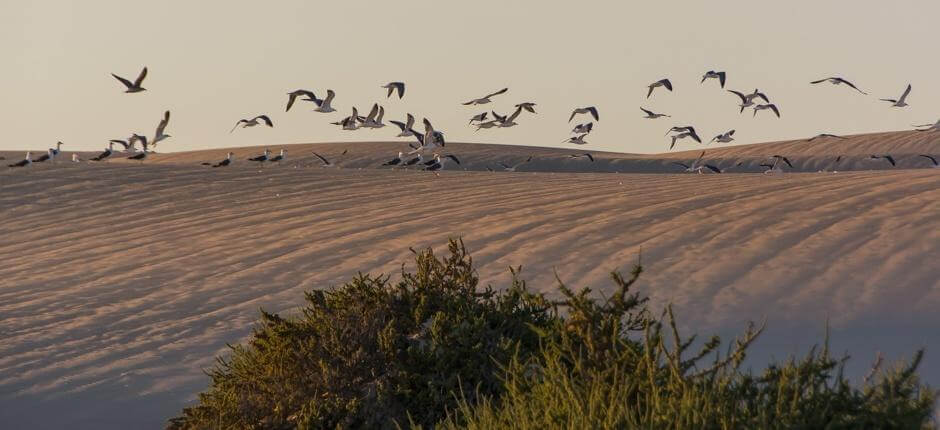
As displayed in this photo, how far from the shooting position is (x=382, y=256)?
1833 cm

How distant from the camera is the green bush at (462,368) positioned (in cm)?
550

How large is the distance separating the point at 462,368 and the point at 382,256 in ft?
35.9

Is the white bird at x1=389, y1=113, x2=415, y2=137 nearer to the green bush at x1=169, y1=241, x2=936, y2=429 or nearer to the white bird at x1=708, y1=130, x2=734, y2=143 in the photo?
the white bird at x1=708, y1=130, x2=734, y2=143

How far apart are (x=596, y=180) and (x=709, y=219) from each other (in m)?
10.6

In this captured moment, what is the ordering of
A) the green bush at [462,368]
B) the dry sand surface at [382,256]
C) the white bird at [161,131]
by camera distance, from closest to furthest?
the green bush at [462,368] < the dry sand surface at [382,256] < the white bird at [161,131]

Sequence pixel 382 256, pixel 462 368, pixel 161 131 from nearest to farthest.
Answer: pixel 462 368
pixel 382 256
pixel 161 131

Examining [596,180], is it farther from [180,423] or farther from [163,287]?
[180,423]

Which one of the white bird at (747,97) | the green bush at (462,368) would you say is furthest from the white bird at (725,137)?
the green bush at (462,368)

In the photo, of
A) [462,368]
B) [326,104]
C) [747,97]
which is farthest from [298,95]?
[462,368]

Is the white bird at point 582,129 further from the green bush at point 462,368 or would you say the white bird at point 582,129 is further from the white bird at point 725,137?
the green bush at point 462,368

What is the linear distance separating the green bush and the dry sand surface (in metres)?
4.03

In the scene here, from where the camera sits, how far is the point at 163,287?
17.2m

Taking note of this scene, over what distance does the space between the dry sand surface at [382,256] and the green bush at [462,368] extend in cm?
403

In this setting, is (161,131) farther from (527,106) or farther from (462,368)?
(462,368)
